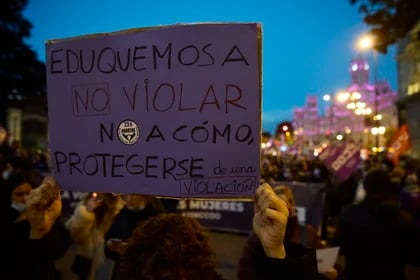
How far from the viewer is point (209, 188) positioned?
251 centimetres

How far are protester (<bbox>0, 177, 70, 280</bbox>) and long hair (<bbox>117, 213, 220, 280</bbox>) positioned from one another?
0.89 metres

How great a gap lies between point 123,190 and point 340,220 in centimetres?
224

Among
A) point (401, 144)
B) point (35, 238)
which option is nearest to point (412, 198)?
point (35, 238)

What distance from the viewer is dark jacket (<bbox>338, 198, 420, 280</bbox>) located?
12.5ft

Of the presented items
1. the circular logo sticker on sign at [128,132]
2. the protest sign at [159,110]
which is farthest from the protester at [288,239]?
the circular logo sticker on sign at [128,132]

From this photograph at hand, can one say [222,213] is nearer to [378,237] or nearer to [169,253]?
[378,237]

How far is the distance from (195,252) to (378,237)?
2321mm

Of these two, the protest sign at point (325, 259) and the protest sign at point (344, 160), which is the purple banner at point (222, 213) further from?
the protest sign at point (325, 259)

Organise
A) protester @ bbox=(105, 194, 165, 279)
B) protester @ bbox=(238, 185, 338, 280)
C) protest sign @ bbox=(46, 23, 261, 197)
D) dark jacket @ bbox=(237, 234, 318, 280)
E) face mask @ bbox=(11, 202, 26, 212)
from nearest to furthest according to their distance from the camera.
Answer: dark jacket @ bbox=(237, 234, 318, 280), protest sign @ bbox=(46, 23, 261, 197), protester @ bbox=(238, 185, 338, 280), face mask @ bbox=(11, 202, 26, 212), protester @ bbox=(105, 194, 165, 279)

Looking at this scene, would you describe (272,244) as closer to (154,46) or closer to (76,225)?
(154,46)

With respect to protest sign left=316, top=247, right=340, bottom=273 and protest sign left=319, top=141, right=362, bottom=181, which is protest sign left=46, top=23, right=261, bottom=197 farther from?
protest sign left=319, top=141, right=362, bottom=181

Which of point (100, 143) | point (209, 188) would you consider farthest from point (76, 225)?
point (209, 188)

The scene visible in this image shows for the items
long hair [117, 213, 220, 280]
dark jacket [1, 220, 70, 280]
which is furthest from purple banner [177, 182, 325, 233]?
long hair [117, 213, 220, 280]

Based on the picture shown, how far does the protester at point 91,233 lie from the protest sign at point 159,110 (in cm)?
226
